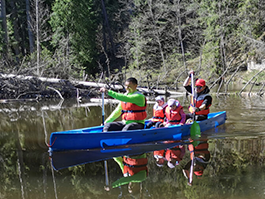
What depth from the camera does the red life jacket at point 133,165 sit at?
5.13 metres

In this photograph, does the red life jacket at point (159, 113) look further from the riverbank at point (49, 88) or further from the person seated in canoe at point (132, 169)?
the riverbank at point (49, 88)

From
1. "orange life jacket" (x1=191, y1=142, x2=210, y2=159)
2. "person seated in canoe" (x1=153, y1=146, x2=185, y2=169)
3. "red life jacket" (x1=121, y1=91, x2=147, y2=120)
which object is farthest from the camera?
"red life jacket" (x1=121, y1=91, x2=147, y2=120)

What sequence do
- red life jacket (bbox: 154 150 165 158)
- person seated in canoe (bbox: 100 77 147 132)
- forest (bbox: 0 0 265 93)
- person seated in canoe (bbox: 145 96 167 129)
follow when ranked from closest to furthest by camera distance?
red life jacket (bbox: 154 150 165 158) < person seated in canoe (bbox: 100 77 147 132) < person seated in canoe (bbox: 145 96 167 129) < forest (bbox: 0 0 265 93)

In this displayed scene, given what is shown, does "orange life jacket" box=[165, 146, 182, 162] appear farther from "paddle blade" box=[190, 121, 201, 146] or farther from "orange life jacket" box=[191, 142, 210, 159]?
"paddle blade" box=[190, 121, 201, 146]

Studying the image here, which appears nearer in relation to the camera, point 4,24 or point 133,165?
point 133,165

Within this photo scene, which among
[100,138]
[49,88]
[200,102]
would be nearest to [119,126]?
[100,138]

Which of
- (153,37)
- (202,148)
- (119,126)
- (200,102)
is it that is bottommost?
(202,148)

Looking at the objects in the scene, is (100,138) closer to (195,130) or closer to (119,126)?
(119,126)

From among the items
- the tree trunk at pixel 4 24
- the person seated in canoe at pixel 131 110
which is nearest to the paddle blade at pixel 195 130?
the person seated in canoe at pixel 131 110

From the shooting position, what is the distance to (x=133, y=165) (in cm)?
545

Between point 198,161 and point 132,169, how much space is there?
4.08 feet

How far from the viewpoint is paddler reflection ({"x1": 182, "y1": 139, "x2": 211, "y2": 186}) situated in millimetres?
4860

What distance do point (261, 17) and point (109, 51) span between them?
19.1m

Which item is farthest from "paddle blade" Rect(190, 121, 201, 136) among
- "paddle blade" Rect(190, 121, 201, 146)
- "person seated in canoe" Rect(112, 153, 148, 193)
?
"person seated in canoe" Rect(112, 153, 148, 193)
